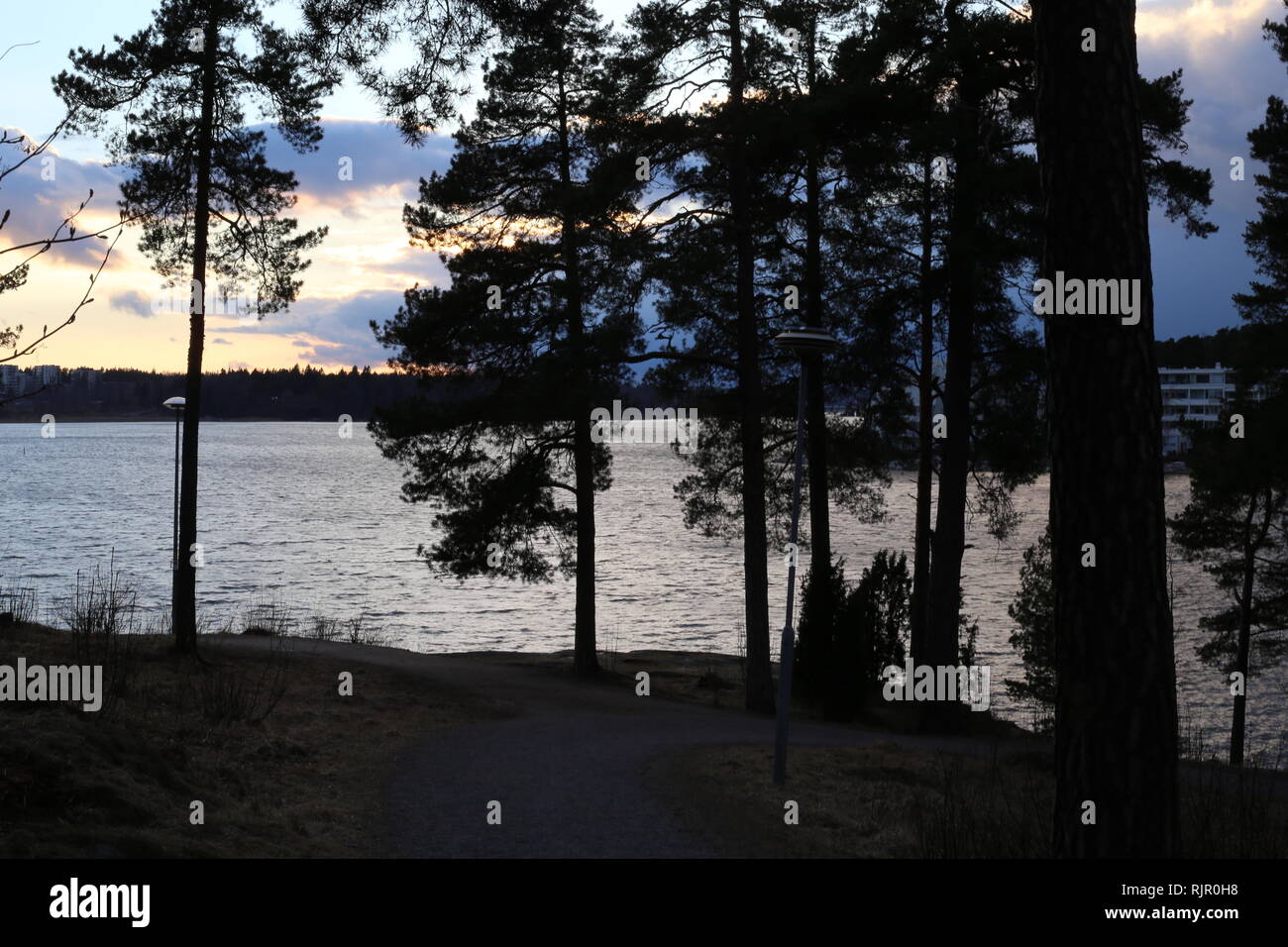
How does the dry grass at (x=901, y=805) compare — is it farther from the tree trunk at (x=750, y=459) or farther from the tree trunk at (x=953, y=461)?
the tree trunk at (x=750, y=459)

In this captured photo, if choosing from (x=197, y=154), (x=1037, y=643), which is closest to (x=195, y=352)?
(x=197, y=154)

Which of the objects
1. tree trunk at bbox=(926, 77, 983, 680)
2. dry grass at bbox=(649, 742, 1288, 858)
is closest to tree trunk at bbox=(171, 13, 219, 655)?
dry grass at bbox=(649, 742, 1288, 858)

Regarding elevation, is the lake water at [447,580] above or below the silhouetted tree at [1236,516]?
below

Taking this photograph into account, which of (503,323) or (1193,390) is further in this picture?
(1193,390)

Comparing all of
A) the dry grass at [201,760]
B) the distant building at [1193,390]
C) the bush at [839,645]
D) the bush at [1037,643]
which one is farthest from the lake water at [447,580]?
the distant building at [1193,390]

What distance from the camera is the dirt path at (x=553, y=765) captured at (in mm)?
8586

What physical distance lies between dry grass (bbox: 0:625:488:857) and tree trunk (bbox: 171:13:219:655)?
2.22ft

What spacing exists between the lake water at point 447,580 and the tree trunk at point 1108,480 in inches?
858

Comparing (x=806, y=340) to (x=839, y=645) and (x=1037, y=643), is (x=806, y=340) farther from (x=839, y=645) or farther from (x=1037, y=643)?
(x=1037, y=643)

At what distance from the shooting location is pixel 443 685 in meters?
17.9

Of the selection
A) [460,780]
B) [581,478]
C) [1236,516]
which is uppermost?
[581,478]

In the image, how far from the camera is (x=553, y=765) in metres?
11.8

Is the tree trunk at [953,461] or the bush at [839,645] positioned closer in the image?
the tree trunk at [953,461]

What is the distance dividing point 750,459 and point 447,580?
30225 mm
